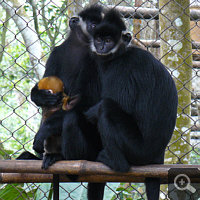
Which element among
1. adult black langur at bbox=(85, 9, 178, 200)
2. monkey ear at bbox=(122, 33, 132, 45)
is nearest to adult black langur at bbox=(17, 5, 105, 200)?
adult black langur at bbox=(85, 9, 178, 200)

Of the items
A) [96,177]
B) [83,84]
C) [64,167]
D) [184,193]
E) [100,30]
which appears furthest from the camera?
[184,193]

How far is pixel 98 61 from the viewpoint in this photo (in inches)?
76.3

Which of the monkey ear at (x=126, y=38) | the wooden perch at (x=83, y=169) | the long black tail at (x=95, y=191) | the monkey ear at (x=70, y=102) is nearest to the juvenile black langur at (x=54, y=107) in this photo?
the monkey ear at (x=70, y=102)

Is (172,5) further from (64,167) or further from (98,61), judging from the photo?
(64,167)

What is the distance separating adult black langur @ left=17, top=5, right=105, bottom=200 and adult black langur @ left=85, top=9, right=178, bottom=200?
124 millimetres

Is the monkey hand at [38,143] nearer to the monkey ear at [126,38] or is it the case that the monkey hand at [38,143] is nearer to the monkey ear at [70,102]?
the monkey ear at [70,102]

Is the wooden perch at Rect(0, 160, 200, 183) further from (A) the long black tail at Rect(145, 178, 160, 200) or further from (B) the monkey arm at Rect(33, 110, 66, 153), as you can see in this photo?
(B) the monkey arm at Rect(33, 110, 66, 153)

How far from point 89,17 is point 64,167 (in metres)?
1.08

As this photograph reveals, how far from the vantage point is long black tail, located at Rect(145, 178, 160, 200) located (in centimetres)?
162

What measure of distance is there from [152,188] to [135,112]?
0.39m

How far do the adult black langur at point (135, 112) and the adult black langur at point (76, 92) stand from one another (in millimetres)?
124

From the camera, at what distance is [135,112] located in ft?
5.67

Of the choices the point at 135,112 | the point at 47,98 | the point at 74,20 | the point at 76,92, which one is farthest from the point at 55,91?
the point at 74,20

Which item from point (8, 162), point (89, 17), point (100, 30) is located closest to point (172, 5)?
point (89, 17)
